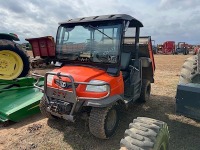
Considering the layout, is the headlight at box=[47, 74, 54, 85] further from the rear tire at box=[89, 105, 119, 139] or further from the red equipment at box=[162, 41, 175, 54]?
the red equipment at box=[162, 41, 175, 54]

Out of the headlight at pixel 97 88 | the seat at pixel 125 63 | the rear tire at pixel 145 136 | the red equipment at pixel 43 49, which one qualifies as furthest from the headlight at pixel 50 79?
the red equipment at pixel 43 49

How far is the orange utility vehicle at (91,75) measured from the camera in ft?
11.8

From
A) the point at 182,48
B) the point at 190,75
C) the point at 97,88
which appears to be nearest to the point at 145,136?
the point at 97,88

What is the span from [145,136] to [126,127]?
194 centimetres

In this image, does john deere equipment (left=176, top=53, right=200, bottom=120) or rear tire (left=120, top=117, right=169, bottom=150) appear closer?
rear tire (left=120, top=117, right=169, bottom=150)

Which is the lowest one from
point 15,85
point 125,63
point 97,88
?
point 15,85

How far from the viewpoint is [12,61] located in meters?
6.10

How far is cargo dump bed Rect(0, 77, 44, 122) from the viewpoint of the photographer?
443 centimetres

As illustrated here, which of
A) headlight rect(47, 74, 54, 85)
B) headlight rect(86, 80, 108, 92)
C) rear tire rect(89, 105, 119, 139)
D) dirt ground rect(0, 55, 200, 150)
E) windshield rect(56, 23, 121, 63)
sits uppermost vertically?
windshield rect(56, 23, 121, 63)

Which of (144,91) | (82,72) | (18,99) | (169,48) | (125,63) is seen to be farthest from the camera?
(169,48)

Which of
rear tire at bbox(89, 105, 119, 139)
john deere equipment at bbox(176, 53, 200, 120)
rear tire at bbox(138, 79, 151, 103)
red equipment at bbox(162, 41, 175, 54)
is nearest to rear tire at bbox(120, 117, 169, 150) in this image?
john deere equipment at bbox(176, 53, 200, 120)

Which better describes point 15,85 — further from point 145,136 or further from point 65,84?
point 145,136

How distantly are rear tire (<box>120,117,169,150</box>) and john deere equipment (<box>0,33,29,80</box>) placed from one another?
429 centimetres

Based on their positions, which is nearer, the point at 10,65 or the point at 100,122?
the point at 100,122
